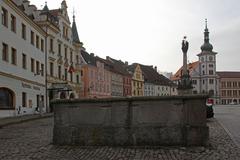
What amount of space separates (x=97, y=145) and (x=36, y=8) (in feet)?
127

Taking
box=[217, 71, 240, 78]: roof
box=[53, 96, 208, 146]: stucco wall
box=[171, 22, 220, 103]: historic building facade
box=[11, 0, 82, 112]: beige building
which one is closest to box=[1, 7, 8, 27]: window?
box=[11, 0, 82, 112]: beige building

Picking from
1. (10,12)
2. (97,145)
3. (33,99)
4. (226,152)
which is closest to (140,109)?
(97,145)

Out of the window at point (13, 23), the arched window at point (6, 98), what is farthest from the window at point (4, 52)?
the arched window at point (6, 98)

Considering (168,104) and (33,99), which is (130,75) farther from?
(168,104)

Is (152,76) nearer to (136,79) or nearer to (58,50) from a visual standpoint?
(136,79)

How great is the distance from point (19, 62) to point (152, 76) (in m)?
95.7

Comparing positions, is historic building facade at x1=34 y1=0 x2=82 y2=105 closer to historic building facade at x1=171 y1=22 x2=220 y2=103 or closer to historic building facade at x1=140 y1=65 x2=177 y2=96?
historic building facade at x1=140 y1=65 x2=177 y2=96

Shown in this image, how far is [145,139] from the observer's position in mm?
12031

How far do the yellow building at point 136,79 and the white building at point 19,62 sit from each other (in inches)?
2762

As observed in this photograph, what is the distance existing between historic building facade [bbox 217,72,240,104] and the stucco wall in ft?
477

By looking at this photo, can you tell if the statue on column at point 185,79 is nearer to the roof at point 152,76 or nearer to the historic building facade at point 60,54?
the historic building facade at point 60,54

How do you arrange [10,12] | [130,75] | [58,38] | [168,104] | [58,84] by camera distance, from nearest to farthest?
[168,104]
[10,12]
[58,84]
[58,38]
[130,75]

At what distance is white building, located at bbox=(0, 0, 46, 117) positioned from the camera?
32.2 m

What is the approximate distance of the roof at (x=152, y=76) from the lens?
414 ft
